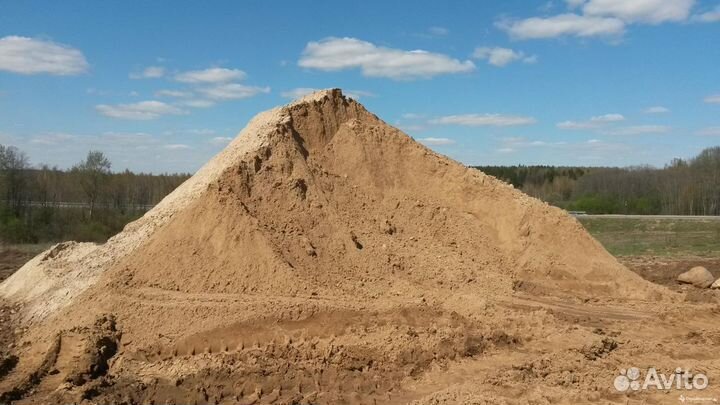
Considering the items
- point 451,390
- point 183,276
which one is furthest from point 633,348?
point 183,276

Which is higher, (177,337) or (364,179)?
(364,179)

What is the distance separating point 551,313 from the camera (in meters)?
11.5

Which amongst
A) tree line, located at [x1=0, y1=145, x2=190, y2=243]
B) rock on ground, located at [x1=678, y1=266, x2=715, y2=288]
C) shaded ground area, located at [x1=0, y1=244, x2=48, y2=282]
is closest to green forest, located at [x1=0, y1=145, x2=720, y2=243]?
tree line, located at [x1=0, y1=145, x2=190, y2=243]

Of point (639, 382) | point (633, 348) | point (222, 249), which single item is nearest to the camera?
point (639, 382)

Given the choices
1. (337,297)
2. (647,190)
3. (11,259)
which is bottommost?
(11,259)

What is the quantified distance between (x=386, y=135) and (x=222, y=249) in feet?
21.4

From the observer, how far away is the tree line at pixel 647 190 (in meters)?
52.8

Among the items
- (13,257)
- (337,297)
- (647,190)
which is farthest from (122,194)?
(647,190)

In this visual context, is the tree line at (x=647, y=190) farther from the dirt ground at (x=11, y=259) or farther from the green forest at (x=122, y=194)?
the dirt ground at (x=11, y=259)

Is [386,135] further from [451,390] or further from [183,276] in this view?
[451,390]

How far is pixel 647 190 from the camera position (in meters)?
60.9

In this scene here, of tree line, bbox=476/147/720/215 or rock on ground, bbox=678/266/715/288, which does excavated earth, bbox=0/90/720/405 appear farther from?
tree line, bbox=476/147/720/215

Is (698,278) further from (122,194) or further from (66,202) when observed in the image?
(66,202)

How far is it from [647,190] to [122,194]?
53657 mm
